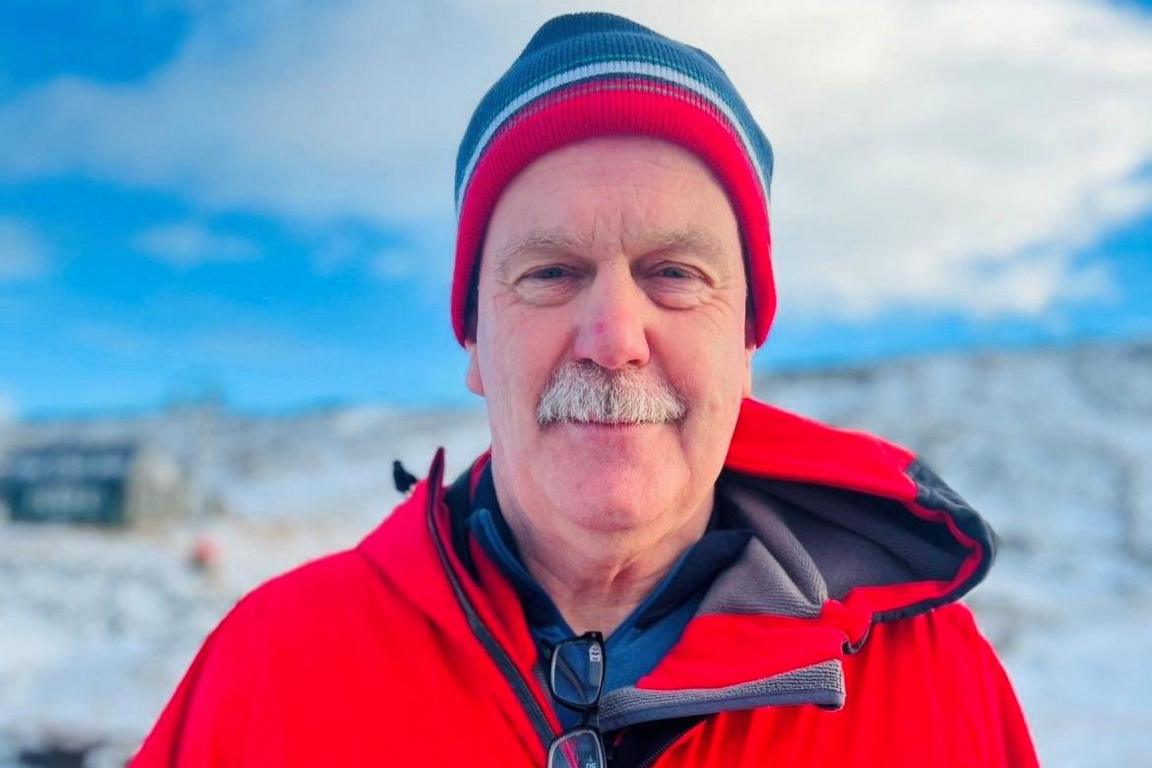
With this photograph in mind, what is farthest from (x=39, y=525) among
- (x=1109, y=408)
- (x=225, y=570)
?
(x=1109, y=408)

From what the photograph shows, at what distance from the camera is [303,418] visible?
48562 mm

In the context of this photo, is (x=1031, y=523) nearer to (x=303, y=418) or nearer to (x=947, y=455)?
(x=947, y=455)

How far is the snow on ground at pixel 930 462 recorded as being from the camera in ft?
25.0

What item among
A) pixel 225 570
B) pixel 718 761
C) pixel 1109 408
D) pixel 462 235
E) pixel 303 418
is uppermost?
pixel 303 418

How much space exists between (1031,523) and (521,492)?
19.2 m

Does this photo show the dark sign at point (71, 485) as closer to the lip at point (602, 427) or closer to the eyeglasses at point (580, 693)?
the eyeglasses at point (580, 693)

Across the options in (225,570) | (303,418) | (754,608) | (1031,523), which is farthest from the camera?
(303,418)

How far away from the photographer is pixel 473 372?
7.57 feet

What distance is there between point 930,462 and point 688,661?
24154mm

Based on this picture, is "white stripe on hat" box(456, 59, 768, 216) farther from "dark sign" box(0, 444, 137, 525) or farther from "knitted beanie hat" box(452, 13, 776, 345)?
"dark sign" box(0, 444, 137, 525)

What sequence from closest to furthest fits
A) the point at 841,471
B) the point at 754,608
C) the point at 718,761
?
the point at 718,761 → the point at 754,608 → the point at 841,471

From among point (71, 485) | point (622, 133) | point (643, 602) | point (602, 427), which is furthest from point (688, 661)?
point (71, 485)

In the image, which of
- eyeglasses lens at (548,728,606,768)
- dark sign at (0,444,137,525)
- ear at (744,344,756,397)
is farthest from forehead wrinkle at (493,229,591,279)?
dark sign at (0,444,137,525)

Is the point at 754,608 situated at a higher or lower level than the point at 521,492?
lower
